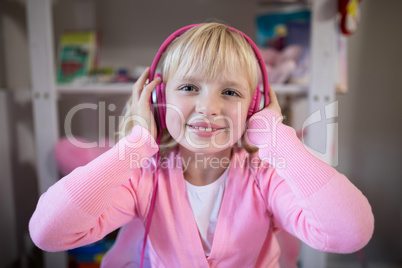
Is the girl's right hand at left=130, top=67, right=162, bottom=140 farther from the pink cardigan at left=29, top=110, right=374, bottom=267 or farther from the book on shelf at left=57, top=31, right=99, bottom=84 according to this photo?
the book on shelf at left=57, top=31, right=99, bottom=84

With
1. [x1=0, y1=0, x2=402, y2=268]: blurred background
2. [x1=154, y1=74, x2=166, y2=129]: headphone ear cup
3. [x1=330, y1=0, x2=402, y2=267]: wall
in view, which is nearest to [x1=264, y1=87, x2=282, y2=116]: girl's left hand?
→ [x1=154, y1=74, x2=166, y2=129]: headphone ear cup

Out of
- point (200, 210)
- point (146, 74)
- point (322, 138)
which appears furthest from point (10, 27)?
point (322, 138)

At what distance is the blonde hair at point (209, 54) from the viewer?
58 centimetres

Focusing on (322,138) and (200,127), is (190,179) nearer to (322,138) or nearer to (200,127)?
(200,127)

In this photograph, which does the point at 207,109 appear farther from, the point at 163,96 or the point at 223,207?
the point at 223,207

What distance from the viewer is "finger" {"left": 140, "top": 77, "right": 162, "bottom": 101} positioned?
24.2 inches

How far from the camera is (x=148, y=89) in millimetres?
615

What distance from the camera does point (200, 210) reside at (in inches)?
25.6

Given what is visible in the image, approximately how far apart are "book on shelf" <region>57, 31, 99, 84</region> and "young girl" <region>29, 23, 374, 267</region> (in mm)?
533

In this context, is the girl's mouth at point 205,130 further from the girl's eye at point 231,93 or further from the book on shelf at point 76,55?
the book on shelf at point 76,55

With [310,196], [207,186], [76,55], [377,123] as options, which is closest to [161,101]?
[207,186]

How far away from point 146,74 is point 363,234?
54cm

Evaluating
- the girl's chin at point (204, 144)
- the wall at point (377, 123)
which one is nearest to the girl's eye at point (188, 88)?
the girl's chin at point (204, 144)

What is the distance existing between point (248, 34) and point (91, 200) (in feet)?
3.07
